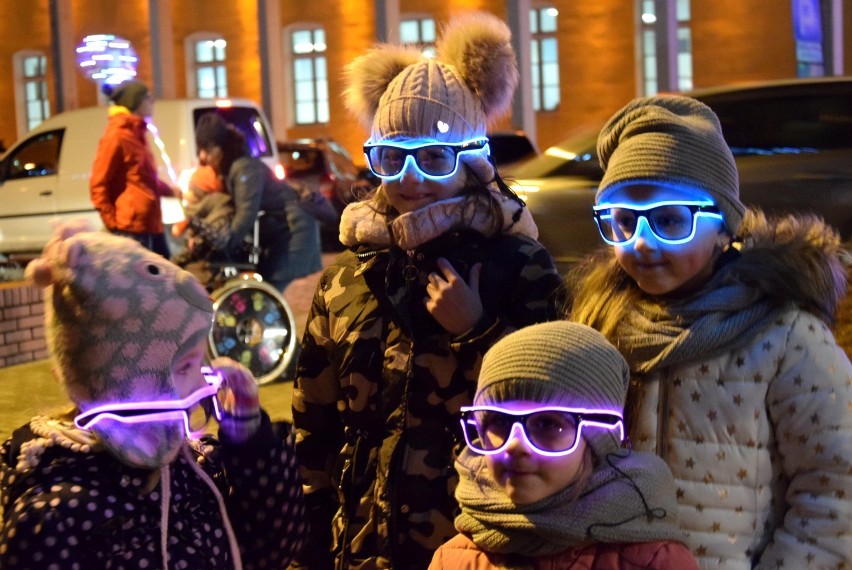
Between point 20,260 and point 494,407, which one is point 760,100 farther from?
point 20,260

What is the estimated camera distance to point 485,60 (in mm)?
3166

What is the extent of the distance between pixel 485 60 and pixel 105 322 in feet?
4.29

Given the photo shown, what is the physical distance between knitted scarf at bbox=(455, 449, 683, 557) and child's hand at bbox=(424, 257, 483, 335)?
58 cm

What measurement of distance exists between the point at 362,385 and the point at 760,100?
658 centimetres

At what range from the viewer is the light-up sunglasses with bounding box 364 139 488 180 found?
3.04 meters

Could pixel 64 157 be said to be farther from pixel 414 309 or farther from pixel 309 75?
pixel 309 75

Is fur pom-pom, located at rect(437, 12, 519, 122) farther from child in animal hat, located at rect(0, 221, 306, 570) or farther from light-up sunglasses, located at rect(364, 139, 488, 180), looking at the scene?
child in animal hat, located at rect(0, 221, 306, 570)

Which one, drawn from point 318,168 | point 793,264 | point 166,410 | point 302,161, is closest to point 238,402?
point 166,410

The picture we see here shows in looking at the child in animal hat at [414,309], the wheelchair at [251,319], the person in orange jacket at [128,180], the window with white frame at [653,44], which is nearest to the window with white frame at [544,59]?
the window with white frame at [653,44]

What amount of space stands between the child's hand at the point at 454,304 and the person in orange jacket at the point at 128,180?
6.64m

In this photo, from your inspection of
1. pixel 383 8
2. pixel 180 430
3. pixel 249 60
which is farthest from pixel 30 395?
pixel 249 60

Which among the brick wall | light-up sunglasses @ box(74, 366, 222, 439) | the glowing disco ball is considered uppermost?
the glowing disco ball

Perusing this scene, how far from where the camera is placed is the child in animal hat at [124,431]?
2203 millimetres

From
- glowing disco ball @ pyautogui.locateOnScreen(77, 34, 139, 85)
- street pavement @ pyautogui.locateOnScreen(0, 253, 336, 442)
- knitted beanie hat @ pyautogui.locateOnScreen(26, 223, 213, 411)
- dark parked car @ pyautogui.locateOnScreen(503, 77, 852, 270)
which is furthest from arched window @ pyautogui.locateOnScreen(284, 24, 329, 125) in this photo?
knitted beanie hat @ pyautogui.locateOnScreen(26, 223, 213, 411)
